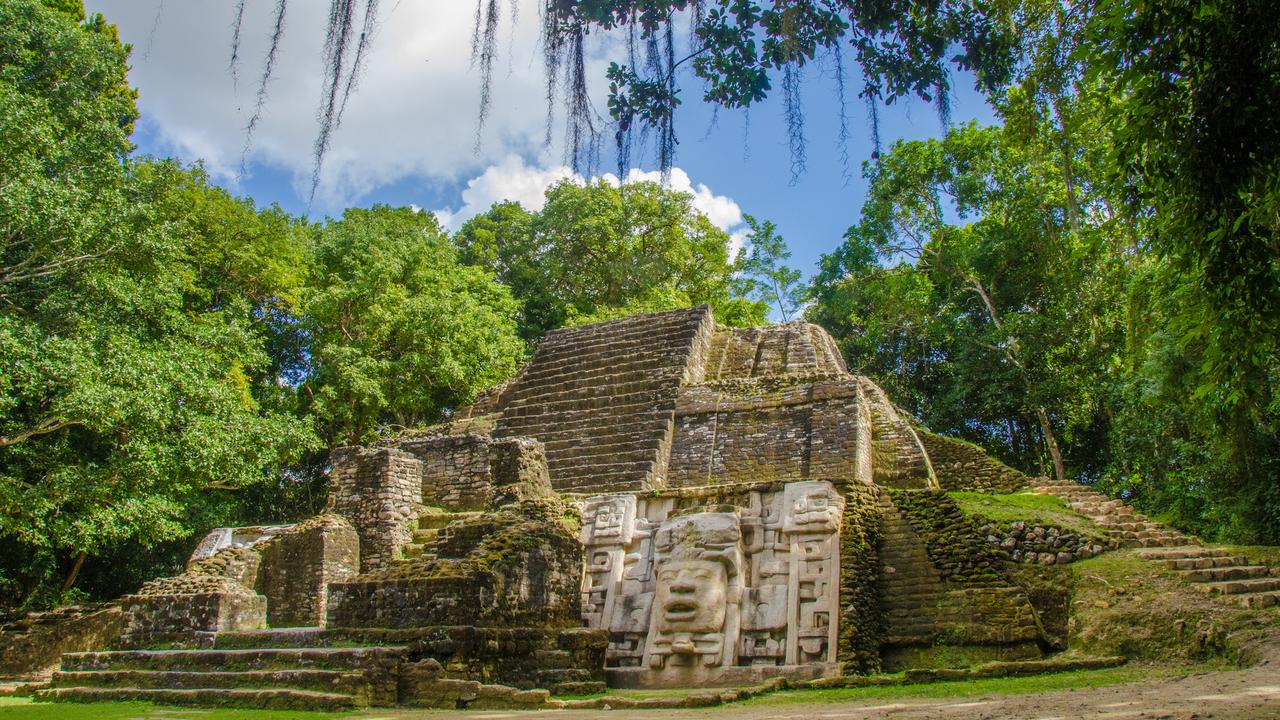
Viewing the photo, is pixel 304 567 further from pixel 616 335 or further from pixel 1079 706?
pixel 1079 706

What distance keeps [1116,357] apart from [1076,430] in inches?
158

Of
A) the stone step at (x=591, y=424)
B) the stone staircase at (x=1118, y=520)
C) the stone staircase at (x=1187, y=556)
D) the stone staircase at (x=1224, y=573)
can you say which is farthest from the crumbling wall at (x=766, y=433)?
the stone staircase at (x=1224, y=573)

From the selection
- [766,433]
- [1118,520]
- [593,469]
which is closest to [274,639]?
[593,469]

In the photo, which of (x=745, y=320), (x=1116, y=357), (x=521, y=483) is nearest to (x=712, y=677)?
(x=521, y=483)

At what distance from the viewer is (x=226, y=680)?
6.97 m

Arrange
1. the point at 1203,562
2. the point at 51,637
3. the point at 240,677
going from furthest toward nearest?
the point at 51,637, the point at 1203,562, the point at 240,677

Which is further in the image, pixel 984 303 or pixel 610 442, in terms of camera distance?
pixel 984 303

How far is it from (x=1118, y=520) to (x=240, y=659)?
957 centimetres

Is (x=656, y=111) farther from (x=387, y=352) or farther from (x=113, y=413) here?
(x=387, y=352)

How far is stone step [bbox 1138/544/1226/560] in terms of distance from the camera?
8836mm

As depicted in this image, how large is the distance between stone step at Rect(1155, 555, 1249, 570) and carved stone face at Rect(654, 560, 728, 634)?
450cm

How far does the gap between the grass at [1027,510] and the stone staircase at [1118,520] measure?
19 centimetres

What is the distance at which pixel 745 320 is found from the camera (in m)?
24.7

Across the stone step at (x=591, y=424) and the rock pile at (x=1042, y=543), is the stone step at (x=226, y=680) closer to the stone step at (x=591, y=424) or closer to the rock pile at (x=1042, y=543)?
the rock pile at (x=1042, y=543)
